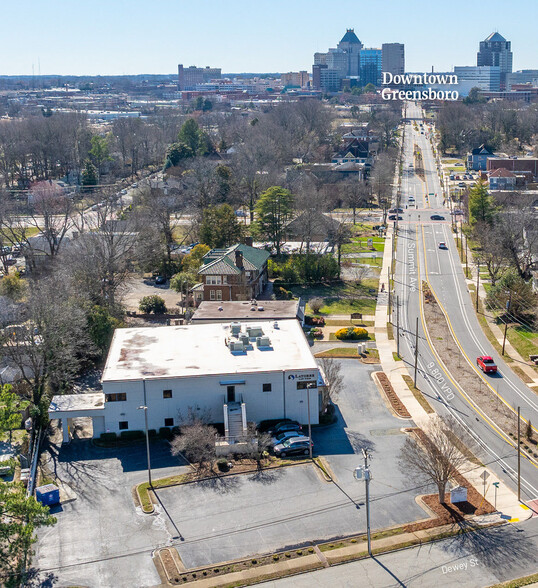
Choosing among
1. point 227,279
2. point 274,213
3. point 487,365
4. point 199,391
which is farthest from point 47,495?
point 274,213

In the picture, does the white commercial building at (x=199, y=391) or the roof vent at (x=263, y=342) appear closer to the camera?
the white commercial building at (x=199, y=391)

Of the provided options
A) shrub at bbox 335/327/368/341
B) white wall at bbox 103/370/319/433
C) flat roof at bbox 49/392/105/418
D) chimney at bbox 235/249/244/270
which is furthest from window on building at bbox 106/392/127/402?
chimney at bbox 235/249/244/270

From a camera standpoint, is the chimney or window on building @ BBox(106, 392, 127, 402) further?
the chimney

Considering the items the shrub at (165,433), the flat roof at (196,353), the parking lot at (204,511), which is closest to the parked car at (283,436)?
the parking lot at (204,511)

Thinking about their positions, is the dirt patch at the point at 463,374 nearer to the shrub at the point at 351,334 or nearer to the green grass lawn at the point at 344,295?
the shrub at the point at 351,334

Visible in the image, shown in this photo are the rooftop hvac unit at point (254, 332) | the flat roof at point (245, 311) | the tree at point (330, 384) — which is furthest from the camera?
the flat roof at point (245, 311)

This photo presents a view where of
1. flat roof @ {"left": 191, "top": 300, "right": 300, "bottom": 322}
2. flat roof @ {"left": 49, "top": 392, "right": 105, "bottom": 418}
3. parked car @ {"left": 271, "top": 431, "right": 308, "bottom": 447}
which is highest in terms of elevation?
flat roof @ {"left": 191, "top": 300, "right": 300, "bottom": 322}

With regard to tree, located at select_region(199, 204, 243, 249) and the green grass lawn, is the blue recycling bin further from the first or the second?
A: tree, located at select_region(199, 204, 243, 249)

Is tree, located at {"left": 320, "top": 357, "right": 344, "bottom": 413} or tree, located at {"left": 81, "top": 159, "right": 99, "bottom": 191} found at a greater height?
tree, located at {"left": 81, "top": 159, "right": 99, "bottom": 191}
